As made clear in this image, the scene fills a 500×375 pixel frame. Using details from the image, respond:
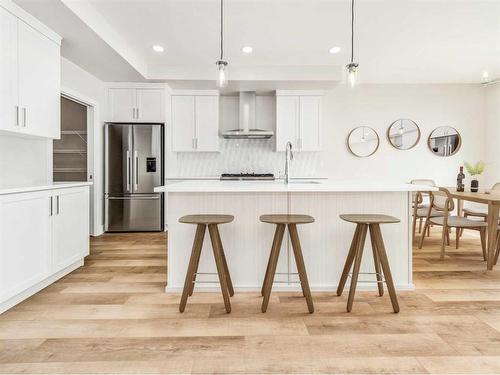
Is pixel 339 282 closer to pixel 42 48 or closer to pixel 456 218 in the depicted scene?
pixel 456 218

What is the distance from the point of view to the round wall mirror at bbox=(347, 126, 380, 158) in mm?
6039

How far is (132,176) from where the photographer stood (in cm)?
519

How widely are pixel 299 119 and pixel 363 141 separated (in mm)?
1359

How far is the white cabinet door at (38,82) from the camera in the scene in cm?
276

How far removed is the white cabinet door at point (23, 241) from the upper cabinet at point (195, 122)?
304 cm

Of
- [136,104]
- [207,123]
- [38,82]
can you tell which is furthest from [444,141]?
[38,82]

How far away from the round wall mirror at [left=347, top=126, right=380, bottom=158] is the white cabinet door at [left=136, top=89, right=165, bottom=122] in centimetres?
338

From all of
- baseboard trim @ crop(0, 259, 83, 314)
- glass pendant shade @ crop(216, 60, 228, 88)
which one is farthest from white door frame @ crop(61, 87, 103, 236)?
glass pendant shade @ crop(216, 60, 228, 88)

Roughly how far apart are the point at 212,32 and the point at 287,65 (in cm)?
161

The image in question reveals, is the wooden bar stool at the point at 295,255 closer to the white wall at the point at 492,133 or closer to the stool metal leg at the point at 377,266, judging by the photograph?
the stool metal leg at the point at 377,266

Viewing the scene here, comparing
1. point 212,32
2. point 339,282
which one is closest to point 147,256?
point 339,282

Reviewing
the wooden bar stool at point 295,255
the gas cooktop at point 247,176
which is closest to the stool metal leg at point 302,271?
the wooden bar stool at point 295,255

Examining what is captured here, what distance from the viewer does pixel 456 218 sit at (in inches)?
155

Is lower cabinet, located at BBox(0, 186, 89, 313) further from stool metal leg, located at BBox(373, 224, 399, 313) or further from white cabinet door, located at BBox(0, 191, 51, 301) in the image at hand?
stool metal leg, located at BBox(373, 224, 399, 313)
